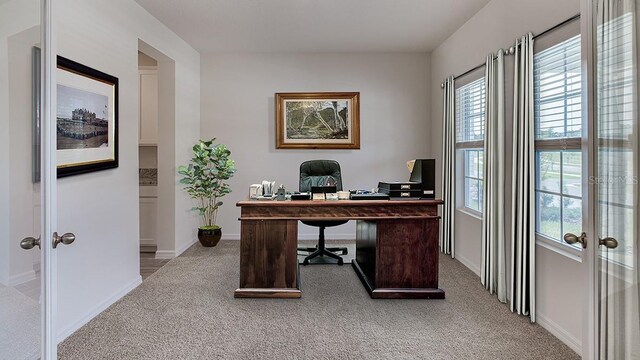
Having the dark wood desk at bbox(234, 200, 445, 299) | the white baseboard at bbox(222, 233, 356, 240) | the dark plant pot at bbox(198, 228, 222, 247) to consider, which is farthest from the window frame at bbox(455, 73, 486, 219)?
the dark plant pot at bbox(198, 228, 222, 247)

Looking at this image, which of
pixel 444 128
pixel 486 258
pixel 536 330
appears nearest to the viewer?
pixel 536 330

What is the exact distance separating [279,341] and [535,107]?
2.48 meters

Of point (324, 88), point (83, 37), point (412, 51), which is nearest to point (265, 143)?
point (324, 88)

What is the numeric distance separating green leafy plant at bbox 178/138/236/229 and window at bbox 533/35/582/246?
361 cm

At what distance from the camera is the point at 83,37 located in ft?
9.41

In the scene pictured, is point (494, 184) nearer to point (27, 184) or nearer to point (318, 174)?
point (318, 174)

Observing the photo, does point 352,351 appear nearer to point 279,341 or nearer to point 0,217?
point 279,341

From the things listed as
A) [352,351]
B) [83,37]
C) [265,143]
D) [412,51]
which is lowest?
[352,351]

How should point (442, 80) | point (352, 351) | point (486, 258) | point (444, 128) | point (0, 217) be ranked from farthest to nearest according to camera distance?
point (442, 80), point (444, 128), point (486, 258), point (352, 351), point (0, 217)

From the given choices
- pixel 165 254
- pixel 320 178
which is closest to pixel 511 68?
pixel 320 178

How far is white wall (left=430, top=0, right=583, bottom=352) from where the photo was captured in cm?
253

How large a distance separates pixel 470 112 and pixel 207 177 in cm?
327

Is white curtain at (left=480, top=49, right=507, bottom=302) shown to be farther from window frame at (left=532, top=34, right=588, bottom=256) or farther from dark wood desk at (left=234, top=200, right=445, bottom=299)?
dark wood desk at (left=234, top=200, right=445, bottom=299)

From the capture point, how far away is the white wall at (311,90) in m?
5.67
